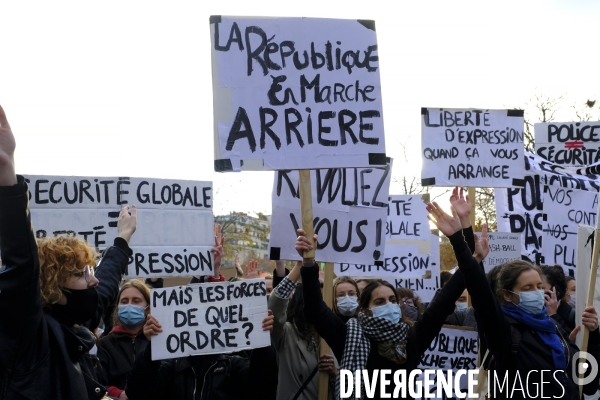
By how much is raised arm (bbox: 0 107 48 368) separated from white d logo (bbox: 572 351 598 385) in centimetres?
351

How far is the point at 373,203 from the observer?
6156 millimetres

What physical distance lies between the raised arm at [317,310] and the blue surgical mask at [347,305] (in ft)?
3.44

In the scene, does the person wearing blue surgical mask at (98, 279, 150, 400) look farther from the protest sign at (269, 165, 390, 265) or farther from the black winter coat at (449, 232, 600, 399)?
the black winter coat at (449, 232, 600, 399)

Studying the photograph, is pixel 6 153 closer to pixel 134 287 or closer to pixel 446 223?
pixel 446 223

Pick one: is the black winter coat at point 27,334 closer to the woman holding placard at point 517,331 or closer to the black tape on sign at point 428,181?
the woman holding placard at point 517,331

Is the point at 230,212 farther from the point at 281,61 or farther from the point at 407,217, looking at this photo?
the point at 281,61

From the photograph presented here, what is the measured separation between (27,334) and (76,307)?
49 centimetres

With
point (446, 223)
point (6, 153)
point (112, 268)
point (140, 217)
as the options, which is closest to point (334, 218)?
point (446, 223)

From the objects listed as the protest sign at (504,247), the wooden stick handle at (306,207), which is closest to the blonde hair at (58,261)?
the wooden stick handle at (306,207)

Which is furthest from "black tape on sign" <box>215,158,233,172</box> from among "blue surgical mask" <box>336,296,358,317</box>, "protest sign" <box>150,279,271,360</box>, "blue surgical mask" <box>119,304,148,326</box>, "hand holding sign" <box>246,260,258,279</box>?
"hand holding sign" <box>246,260,258,279</box>

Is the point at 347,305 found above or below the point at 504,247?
below

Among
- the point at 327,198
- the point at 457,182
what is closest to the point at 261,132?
the point at 327,198

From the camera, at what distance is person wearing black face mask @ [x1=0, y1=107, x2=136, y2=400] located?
299 cm

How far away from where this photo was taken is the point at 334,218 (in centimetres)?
596
